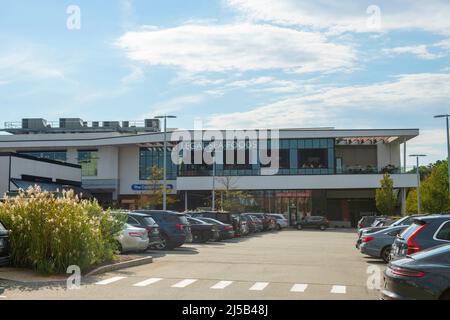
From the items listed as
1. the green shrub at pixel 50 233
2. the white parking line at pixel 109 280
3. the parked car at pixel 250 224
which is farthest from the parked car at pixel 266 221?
the white parking line at pixel 109 280

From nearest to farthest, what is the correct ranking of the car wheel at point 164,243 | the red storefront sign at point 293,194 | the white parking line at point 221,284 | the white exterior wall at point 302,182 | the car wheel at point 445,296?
the car wheel at point 445,296, the white parking line at point 221,284, the car wheel at point 164,243, the white exterior wall at point 302,182, the red storefront sign at point 293,194

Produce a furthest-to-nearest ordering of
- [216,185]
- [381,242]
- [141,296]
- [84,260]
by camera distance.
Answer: [216,185] < [381,242] < [84,260] < [141,296]

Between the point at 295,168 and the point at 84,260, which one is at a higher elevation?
the point at 295,168

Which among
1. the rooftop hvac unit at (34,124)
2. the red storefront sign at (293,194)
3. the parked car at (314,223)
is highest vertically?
the rooftop hvac unit at (34,124)

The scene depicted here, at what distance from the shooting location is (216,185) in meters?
64.2

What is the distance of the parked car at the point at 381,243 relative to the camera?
18672 millimetres

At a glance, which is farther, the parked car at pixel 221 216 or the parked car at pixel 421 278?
the parked car at pixel 221 216

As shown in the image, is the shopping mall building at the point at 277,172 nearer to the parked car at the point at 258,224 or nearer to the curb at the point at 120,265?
the parked car at the point at 258,224

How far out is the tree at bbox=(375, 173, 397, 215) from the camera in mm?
55844

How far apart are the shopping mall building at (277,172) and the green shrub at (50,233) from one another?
154ft
